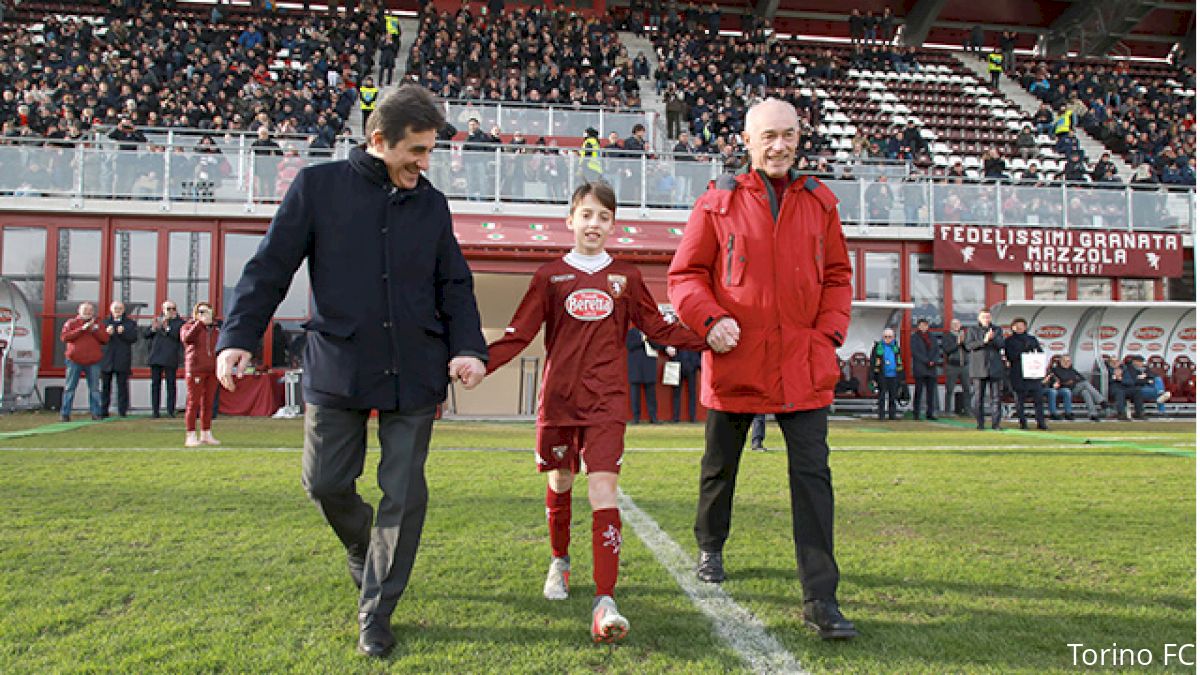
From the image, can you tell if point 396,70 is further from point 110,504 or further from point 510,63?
point 110,504

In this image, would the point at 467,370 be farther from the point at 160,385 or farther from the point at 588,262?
the point at 160,385

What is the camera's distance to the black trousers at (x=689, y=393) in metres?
14.4

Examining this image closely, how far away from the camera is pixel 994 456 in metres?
8.39

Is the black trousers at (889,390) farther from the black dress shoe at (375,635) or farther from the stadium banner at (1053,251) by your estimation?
the black dress shoe at (375,635)

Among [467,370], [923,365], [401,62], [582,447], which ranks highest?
[401,62]

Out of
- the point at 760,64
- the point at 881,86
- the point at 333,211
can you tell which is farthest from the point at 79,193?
the point at 881,86

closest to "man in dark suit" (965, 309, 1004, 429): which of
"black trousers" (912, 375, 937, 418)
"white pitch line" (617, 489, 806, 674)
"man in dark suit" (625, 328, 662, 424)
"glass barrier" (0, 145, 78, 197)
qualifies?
"black trousers" (912, 375, 937, 418)

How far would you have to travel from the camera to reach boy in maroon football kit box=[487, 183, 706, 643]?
3174 millimetres

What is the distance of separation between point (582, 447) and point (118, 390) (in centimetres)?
1341

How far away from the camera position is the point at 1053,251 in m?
17.8

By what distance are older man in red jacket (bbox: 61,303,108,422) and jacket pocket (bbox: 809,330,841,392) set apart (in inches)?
534

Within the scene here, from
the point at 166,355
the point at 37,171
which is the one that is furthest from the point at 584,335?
the point at 37,171

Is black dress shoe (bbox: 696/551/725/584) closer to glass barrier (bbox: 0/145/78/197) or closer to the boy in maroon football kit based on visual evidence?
the boy in maroon football kit

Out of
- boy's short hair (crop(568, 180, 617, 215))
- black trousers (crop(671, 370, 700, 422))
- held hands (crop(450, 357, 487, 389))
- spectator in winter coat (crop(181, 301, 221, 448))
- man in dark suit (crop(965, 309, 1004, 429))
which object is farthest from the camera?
black trousers (crop(671, 370, 700, 422))
